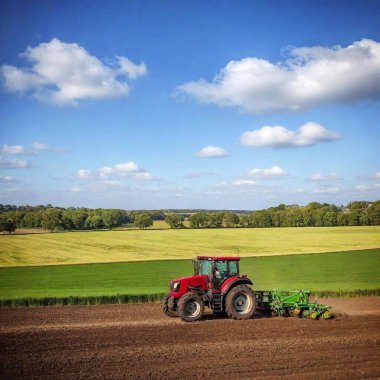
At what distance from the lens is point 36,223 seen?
300 feet

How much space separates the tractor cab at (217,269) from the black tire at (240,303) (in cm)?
56

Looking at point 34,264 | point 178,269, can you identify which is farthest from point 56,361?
point 34,264

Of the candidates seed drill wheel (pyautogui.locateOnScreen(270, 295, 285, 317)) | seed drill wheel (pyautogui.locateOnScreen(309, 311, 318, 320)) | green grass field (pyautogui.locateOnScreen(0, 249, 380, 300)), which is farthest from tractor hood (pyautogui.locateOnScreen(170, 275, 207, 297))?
green grass field (pyautogui.locateOnScreen(0, 249, 380, 300))

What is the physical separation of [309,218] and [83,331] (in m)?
87.9

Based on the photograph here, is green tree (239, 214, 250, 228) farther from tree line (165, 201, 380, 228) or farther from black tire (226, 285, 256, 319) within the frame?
black tire (226, 285, 256, 319)

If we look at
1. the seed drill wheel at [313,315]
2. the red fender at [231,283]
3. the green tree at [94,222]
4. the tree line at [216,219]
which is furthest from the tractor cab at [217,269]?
the green tree at [94,222]

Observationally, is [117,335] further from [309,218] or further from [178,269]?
[309,218]

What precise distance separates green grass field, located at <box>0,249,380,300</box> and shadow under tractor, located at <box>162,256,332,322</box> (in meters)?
6.65

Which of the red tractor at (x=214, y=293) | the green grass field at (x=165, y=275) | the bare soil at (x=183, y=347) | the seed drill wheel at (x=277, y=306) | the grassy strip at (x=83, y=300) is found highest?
the red tractor at (x=214, y=293)

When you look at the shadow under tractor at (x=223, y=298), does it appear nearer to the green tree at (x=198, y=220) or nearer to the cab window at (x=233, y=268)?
the cab window at (x=233, y=268)

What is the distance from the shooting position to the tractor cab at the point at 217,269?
14.9 meters

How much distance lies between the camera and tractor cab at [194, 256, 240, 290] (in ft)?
49.0

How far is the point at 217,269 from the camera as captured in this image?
15.0 meters

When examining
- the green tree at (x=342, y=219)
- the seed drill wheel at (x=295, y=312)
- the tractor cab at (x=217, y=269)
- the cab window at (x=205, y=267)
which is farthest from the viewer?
the green tree at (x=342, y=219)
